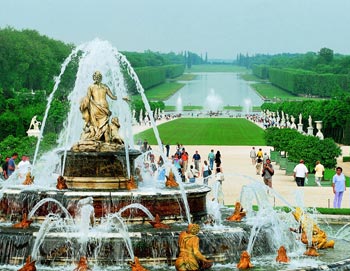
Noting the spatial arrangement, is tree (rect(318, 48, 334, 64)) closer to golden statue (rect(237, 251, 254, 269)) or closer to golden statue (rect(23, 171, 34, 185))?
golden statue (rect(23, 171, 34, 185))

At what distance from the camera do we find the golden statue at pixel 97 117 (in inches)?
715

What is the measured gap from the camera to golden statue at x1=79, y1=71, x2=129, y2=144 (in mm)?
18156

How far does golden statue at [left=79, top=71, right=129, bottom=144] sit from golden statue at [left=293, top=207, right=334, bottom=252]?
339 centimetres

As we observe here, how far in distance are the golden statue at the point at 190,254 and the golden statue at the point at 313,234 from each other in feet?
8.84

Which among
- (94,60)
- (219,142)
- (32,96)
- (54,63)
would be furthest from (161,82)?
(94,60)

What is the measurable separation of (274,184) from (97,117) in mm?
12367

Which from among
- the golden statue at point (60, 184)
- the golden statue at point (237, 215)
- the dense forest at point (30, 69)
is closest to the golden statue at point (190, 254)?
the golden statue at point (237, 215)

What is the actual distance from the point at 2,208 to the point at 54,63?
83.4 m

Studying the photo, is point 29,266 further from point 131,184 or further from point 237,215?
point 237,215

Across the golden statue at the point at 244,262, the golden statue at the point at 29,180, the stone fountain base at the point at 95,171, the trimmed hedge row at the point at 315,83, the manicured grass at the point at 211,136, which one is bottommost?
the trimmed hedge row at the point at 315,83

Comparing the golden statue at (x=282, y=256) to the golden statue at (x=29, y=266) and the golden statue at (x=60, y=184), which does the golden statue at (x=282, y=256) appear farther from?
the golden statue at (x=60, y=184)

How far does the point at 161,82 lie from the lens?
186 metres

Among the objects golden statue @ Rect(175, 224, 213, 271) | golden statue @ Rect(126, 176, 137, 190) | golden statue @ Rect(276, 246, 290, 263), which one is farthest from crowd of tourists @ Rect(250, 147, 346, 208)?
golden statue @ Rect(175, 224, 213, 271)

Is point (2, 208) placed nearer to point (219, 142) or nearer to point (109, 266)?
point (109, 266)
